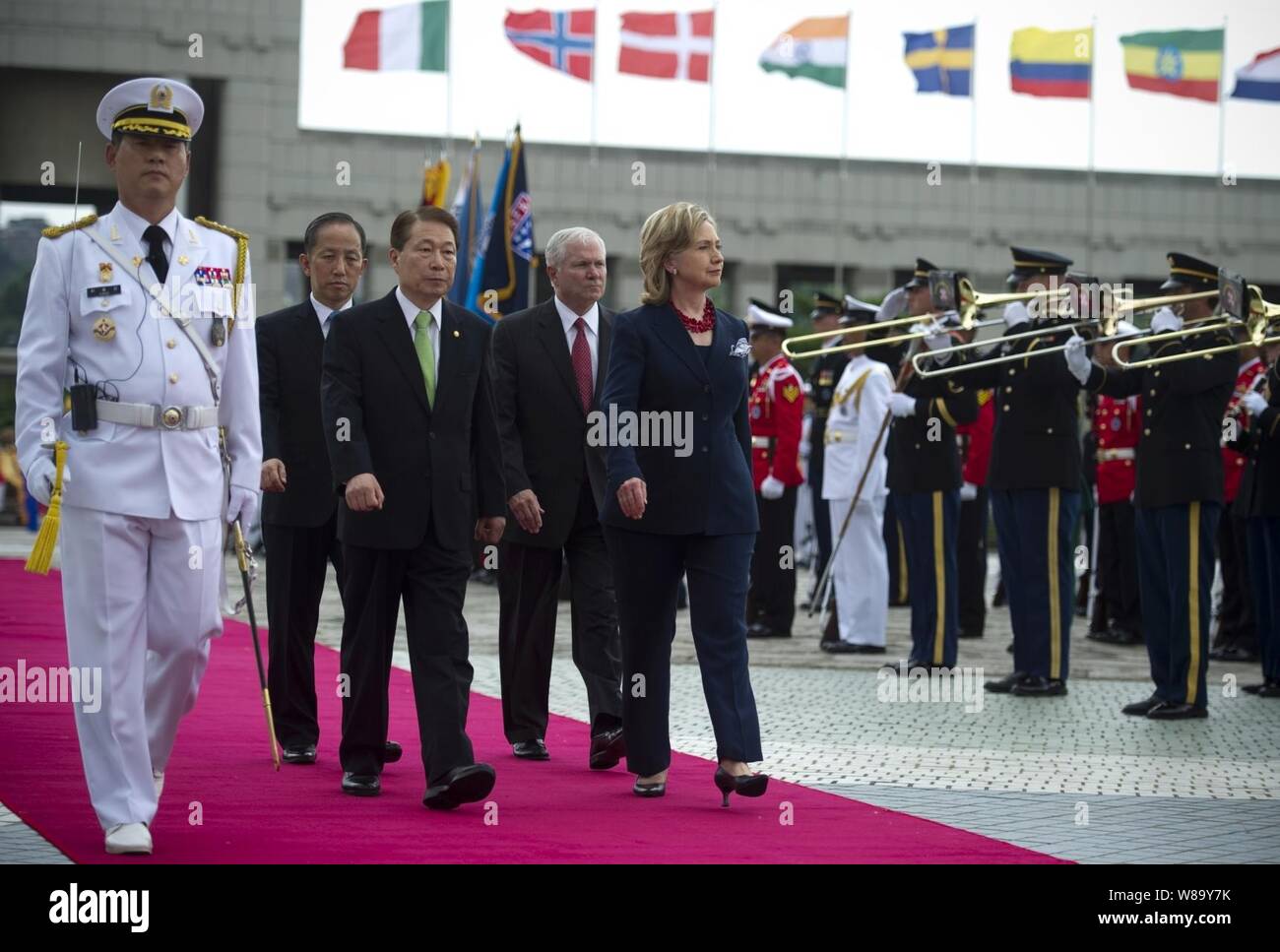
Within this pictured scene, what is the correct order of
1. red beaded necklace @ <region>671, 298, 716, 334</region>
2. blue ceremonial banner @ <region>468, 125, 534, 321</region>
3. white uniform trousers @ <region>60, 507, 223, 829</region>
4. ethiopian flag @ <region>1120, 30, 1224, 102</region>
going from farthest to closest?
ethiopian flag @ <region>1120, 30, 1224, 102</region>
blue ceremonial banner @ <region>468, 125, 534, 321</region>
red beaded necklace @ <region>671, 298, 716, 334</region>
white uniform trousers @ <region>60, 507, 223, 829</region>

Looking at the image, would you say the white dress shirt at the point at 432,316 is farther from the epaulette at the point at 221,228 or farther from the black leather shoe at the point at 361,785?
the black leather shoe at the point at 361,785

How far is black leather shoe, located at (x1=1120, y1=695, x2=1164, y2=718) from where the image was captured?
32.3ft

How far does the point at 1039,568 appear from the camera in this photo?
1053 centimetres

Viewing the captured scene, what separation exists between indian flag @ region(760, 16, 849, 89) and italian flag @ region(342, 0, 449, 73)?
17.8 ft

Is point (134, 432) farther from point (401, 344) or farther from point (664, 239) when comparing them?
point (664, 239)

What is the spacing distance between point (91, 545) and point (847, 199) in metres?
40.5

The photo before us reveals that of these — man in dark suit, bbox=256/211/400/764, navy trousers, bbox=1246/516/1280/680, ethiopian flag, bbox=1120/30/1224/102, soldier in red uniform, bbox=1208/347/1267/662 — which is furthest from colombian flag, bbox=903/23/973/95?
man in dark suit, bbox=256/211/400/764

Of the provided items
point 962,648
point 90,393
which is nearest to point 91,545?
point 90,393

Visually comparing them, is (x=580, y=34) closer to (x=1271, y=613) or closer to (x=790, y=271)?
(x=790, y=271)

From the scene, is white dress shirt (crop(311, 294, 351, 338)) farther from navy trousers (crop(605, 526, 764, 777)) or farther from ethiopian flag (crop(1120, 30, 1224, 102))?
ethiopian flag (crop(1120, 30, 1224, 102))

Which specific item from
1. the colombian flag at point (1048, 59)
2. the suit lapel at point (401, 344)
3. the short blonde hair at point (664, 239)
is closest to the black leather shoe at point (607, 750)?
the suit lapel at point (401, 344)

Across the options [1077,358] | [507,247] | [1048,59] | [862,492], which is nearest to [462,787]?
[1077,358]

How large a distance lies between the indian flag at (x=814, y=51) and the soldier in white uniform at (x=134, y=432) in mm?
26967

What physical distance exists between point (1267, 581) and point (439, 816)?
6.61 m
